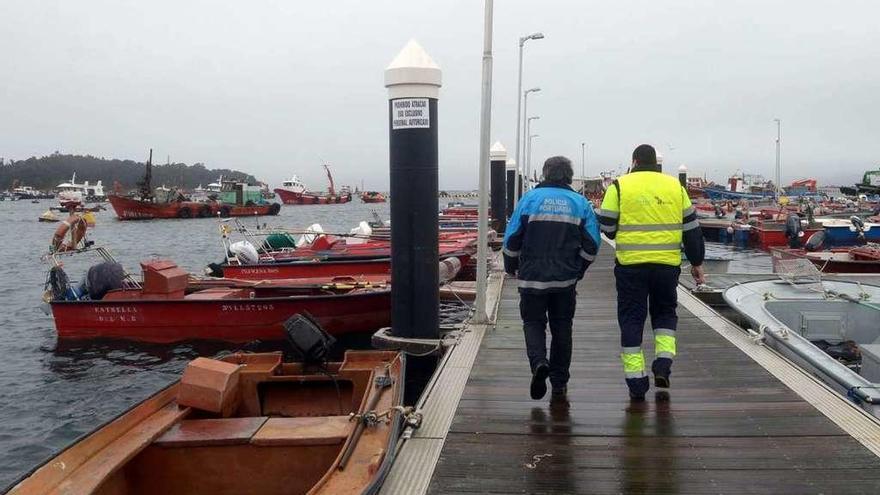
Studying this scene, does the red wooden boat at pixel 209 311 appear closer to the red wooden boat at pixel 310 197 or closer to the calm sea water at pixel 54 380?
the calm sea water at pixel 54 380

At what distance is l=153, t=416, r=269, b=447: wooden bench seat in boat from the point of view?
4664 millimetres

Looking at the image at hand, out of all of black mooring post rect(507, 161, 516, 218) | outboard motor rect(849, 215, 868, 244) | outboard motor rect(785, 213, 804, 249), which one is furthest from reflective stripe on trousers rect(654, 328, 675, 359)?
outboard motor rect(849, 215, 868, 244)

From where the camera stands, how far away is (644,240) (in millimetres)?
4875

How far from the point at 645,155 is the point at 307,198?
366 feet

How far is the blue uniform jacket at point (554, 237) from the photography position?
16.0ft

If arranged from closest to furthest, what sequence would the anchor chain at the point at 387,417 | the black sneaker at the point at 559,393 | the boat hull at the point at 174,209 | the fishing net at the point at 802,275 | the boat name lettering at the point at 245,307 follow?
the anchor chain at the point at 387,417 < the black sneaker at the point at 559,393 < the fishing net at the point at 802,275 < the boat name lettering at the point at 245,307 < the boat hull at the point at 174,209

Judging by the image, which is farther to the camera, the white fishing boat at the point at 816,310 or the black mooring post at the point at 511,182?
the black mooring post at the point at 511,182

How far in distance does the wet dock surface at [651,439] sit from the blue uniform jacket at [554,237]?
0.95m

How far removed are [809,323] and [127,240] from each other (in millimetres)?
44197

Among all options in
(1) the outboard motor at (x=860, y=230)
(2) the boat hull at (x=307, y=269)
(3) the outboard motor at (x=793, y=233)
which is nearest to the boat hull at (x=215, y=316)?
(2) the boat hull at (x=307, y=269)

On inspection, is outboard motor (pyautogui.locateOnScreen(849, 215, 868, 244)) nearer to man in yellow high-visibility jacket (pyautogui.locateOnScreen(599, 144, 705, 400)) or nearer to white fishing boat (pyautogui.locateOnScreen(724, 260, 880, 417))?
white fishing boat (pyautogui.locateOnScreen(724, 260, 880, 417))

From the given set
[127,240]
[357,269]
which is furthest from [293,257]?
[127,240]

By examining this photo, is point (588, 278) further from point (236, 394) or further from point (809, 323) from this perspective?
point (236, 394)

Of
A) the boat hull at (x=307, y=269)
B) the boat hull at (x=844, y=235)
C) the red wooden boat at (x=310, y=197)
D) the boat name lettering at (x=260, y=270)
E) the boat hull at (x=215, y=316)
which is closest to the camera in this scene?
the boat hull at (x=215, y=316)
